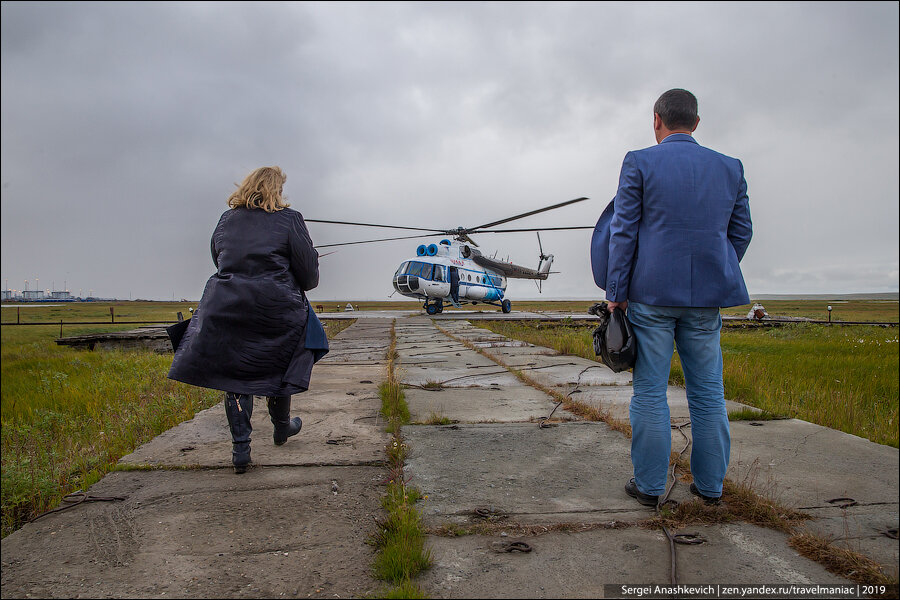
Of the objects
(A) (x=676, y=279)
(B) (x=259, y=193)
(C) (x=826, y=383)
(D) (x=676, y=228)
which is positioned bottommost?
(C) (x=826, y=383)

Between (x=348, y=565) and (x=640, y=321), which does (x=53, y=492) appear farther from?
(x=640, y=321)

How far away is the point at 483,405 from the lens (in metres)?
4.06

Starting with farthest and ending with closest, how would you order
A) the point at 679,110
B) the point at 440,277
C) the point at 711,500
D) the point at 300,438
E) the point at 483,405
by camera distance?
the point at 440,277 → the point at 483,405 → the point at 300,438 → the point at 679,110 → the point at 711,500

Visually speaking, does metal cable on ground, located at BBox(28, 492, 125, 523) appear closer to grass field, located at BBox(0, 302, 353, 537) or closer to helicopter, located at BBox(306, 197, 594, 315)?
grass field, located at BBox(0, 302, 353, 537)

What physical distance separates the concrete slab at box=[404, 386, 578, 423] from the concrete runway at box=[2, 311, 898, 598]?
93 millimetres

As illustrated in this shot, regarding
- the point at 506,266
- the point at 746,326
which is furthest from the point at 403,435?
the point at 506,266

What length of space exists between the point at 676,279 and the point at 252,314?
2.11 m

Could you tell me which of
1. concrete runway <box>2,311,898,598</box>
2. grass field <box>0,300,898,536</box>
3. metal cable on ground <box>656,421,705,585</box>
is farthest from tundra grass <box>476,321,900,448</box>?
metal cable on ground <box>656,421,705,585</box>

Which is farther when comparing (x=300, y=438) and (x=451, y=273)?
(x=451, y=273)

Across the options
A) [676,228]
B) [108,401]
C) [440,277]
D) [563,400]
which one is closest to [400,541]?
[676,228]

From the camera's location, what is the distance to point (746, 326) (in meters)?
15.4

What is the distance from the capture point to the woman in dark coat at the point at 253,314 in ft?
9.09

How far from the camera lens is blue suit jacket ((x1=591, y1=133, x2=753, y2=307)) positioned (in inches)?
88.4

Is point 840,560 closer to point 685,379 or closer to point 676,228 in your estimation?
point 685,379
